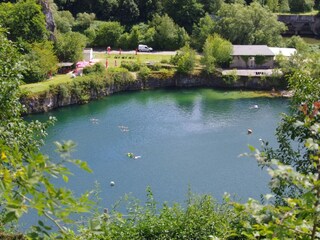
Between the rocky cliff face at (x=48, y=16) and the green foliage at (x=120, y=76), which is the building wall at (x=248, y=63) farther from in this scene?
the rocky cliff face at (x=48, y=16)

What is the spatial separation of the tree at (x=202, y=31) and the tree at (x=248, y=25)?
680 millimetres

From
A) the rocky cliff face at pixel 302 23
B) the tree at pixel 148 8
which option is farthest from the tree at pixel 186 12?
the rocky cliff face at pixel 302 23

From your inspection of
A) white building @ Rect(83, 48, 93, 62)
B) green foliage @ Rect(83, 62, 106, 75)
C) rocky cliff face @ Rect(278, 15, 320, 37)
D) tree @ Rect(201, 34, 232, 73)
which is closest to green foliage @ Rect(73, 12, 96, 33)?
white building @ Rect(83, 48, 93, 62)

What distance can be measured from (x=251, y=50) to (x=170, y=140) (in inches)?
627

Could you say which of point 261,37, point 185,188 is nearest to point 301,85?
point 185,188

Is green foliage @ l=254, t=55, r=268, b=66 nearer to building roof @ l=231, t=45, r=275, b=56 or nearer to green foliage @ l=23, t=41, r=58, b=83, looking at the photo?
building roof @ l=231, t=45, r=275, b=56

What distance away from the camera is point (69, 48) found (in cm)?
3950

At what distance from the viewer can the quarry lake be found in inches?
887

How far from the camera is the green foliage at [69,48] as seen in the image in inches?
1550

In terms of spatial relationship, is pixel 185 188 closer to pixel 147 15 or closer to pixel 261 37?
pixel 261 37

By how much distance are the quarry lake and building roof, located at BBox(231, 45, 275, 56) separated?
4.58 meters

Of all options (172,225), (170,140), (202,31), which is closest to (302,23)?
(202,31)

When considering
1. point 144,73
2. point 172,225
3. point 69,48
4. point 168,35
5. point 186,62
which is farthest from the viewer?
point 168,35

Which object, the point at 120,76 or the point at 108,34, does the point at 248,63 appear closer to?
the point at 120,76
